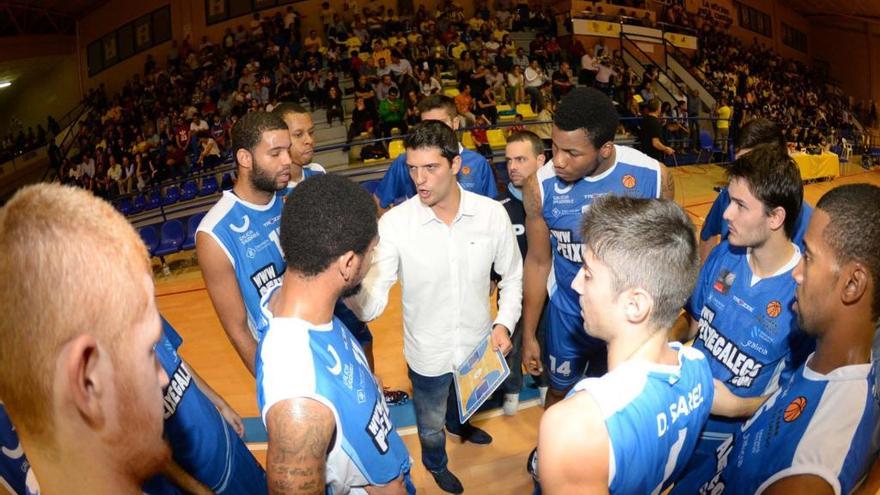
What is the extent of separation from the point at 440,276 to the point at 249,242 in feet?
3.80

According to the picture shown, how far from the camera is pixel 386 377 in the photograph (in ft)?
16.1

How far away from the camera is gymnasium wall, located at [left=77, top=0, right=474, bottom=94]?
18.5m

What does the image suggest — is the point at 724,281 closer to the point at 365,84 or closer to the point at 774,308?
the point at 774,308

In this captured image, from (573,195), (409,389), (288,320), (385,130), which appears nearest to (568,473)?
(288,320)

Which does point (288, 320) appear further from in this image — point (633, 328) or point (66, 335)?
point (633, 328)

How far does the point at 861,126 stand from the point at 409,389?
25.2 meters

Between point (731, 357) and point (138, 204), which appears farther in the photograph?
point (138, 204)

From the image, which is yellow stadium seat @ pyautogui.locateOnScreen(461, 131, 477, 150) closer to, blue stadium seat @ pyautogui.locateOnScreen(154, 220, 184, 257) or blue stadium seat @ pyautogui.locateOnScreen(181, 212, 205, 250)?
blue stadium seat @ pyautogui.locateOnScreen(181, 212, 205, 250)

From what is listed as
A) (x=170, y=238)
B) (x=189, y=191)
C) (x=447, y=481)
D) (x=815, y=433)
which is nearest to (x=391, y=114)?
(x=189, y=191)

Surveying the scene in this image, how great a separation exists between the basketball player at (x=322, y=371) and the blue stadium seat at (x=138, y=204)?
11139mm

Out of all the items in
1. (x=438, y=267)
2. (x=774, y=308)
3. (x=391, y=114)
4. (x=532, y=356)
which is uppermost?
(x=391, y=114)

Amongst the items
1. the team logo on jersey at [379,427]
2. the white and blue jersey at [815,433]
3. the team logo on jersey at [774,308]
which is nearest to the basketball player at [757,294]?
the team logo on jersey at [774,308]

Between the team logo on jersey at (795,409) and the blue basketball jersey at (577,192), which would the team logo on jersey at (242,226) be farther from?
the team logo on jersey at (795,409)

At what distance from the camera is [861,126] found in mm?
21797
